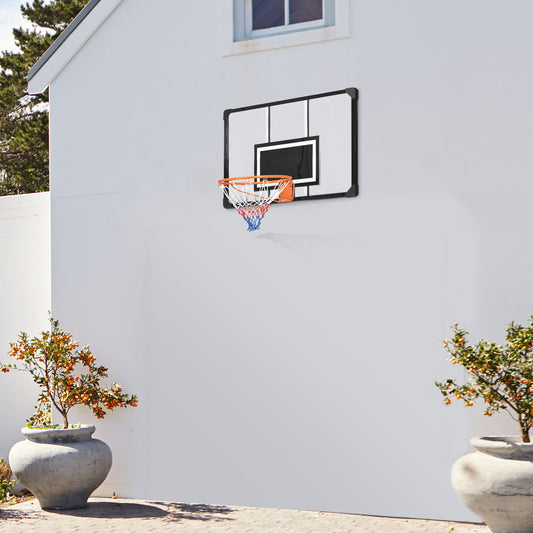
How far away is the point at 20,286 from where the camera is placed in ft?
36.4

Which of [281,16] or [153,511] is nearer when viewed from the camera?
[153,511]

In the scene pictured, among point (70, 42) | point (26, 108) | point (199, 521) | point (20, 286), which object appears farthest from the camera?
point (26, 108)

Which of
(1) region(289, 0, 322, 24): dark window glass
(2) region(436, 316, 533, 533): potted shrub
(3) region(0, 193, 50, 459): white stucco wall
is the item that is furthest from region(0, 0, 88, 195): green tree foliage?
(2) region(436, 316, 533, 533): potted shrub

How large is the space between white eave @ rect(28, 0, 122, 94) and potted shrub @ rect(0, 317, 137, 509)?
299 centimetres

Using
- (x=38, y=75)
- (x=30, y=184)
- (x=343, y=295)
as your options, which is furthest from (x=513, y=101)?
(x=30, y=184)

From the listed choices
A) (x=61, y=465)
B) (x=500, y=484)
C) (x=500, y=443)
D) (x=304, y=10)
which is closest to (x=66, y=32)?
(x=304, y=10)

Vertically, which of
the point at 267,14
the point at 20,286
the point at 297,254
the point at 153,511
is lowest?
the point at 153,511

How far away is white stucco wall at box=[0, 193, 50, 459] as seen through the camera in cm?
1088

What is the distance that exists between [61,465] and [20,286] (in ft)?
10.9

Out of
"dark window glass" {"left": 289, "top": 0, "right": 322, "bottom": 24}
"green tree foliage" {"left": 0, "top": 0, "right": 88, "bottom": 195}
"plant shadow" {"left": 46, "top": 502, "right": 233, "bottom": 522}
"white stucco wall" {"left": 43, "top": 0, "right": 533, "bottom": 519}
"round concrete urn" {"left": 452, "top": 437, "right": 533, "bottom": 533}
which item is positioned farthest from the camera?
"green tree foliage" {"left": 0, "top": 0, "right": 88, "bottom": 195}

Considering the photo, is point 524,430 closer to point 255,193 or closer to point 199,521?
point 199,521

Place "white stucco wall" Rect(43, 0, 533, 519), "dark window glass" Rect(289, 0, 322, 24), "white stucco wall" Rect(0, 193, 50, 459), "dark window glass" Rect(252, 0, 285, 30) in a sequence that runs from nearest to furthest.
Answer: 1. "white stucco wall" Rect(43, 0, 533, 519)
2. "dark window glass" Rect(289, 0, 322, 24)
3. "dark window glass" Rect(252, 0, 285, 30)
4. "white stucco wall" Rect(0, 193, 50, 459)

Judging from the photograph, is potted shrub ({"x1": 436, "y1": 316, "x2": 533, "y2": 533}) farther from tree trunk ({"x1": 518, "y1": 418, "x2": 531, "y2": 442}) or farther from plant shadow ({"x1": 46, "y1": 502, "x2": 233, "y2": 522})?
plant shadow ({"x1": 46, "y1": 502, "x2": 233, "y2": 522})

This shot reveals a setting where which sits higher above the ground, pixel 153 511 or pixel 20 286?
pixel 20 286
